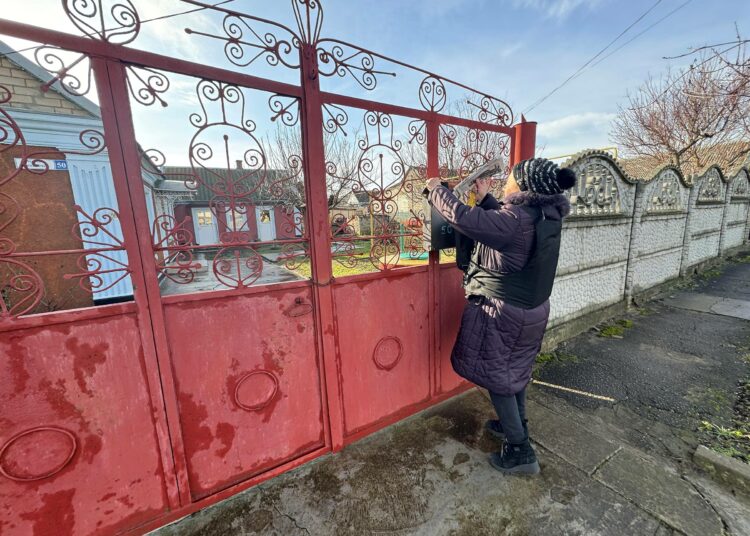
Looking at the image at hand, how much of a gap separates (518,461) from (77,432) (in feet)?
8.25

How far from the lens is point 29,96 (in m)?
5.22

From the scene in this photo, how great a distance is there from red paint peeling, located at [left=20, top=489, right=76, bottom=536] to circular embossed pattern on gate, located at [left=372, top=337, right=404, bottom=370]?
71.0 inches

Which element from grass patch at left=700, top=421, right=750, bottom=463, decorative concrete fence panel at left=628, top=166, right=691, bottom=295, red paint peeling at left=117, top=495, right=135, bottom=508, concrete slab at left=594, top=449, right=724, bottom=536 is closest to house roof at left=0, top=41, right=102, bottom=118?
red paint peeling at left=117, top=495, right=135, bottom=508

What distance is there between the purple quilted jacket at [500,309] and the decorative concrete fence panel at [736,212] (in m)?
10.3

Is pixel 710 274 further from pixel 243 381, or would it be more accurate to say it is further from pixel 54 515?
pixel 54 515

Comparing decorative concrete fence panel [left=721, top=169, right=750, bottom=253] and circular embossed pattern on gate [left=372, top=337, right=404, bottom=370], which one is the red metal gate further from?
decorative concrete fence panel [left=721, top=169, right=750, bottom=253]

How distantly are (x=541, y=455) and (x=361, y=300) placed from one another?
1687 millimetres

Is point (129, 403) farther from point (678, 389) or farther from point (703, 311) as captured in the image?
point (703, 311)

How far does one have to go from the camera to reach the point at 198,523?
182cm

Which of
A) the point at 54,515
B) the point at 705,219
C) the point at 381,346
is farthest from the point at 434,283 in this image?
the point at 705,219

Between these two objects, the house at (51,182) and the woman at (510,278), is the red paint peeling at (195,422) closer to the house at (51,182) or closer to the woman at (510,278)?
the woman at (510,278)

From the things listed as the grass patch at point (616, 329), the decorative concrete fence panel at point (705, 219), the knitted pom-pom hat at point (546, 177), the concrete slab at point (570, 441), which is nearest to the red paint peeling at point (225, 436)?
the concrete slab at point (570, 441)

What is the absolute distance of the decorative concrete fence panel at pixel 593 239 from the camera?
12.5 ft

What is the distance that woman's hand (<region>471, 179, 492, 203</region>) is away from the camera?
85.9 inches
